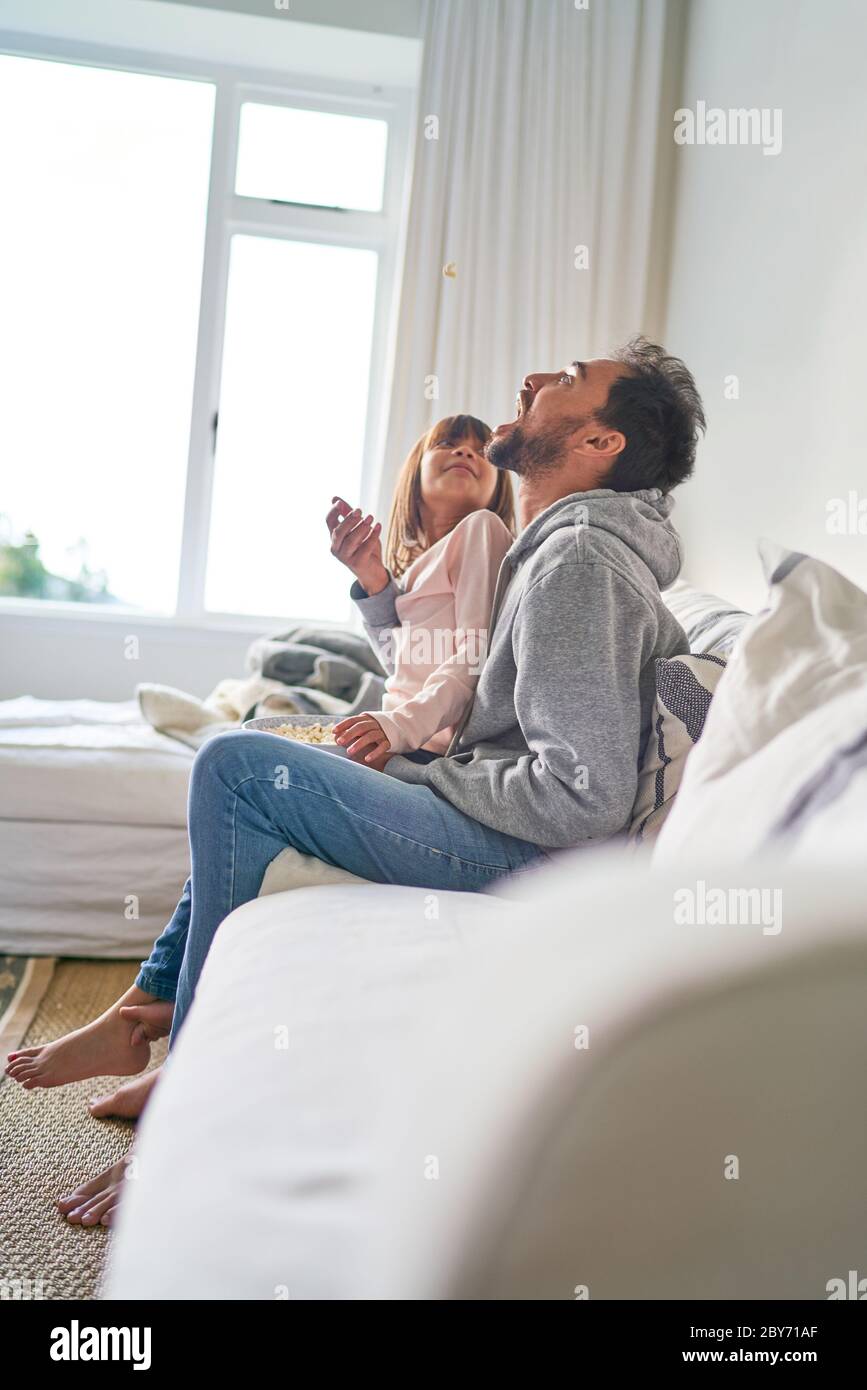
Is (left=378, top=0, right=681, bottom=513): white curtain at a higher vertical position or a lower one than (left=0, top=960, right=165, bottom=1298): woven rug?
higher

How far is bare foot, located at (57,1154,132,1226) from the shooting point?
52.9 inches

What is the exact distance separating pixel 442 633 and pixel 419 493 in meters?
0.37

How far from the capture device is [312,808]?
1.34 meters

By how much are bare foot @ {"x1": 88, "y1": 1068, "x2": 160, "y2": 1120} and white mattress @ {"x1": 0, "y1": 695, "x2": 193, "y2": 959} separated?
0.75m

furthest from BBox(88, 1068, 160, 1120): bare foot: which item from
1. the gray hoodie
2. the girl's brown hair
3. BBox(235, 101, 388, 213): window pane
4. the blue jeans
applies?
BBox(235, 101, 388, 213): window pane

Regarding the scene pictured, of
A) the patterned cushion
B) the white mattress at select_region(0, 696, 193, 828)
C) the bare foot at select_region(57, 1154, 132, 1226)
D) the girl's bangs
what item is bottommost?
the bare foot at select_region(57, 1154, 132, 1226)

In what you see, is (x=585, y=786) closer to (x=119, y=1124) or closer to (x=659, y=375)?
(x=659, y=375)

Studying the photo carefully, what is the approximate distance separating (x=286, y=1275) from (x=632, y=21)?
12.7 feet

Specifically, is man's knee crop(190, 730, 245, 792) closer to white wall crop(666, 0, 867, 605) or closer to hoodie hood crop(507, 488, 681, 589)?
hoodie hood crop(507, 488, 681, 589)

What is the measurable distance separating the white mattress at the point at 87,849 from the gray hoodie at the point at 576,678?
1079 mm

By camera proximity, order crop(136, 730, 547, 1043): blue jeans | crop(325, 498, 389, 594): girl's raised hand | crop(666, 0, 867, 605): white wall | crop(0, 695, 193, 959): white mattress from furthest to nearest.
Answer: crop(0, 695, 193, 959): white mattress, crop(666, 0, 867, 605): white wall, crop(325, 498, 389, 594): girl's raised hand, crop(136, 730, 547, 1043): blue jeans

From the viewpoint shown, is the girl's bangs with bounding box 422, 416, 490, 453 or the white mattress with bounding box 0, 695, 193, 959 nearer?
the girl's bangs with bounding box 422, 416, 490, 453

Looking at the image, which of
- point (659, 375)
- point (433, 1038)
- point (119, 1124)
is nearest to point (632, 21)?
point (659, 375)

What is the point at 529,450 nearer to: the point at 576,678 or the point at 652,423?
the point at 652,423
